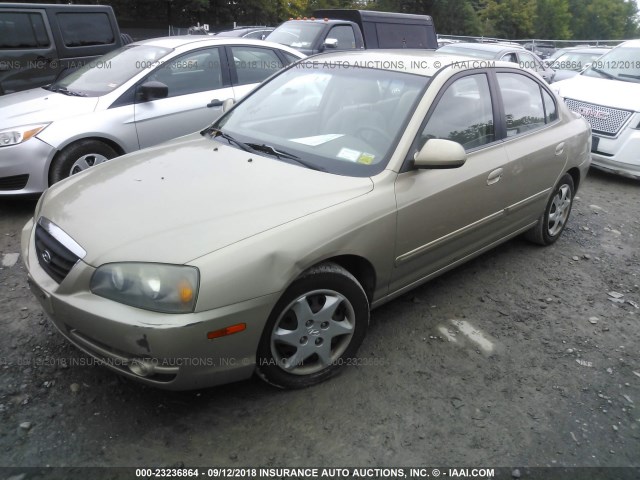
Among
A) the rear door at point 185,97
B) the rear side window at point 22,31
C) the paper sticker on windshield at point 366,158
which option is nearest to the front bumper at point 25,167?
the rear door at point 185,97

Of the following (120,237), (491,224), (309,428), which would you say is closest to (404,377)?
(309,428)

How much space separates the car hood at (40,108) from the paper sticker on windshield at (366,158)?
307 cm

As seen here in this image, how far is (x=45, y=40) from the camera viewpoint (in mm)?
7145

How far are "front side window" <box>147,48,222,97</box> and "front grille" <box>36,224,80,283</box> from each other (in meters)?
3.01

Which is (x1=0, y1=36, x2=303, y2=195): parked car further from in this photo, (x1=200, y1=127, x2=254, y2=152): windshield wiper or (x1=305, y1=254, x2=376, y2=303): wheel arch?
(x1=305, y1=254, x2=376, y2=303): wheel arch

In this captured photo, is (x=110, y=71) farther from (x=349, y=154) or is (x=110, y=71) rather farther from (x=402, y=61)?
(x=349, y=154)

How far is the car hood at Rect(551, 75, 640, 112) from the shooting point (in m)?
6.84

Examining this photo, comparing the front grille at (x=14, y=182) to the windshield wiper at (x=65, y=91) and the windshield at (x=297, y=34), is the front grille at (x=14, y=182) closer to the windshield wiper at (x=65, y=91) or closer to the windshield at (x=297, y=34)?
the windshield wiper at (x=65, y=91)

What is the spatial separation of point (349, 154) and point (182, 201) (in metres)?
0.99

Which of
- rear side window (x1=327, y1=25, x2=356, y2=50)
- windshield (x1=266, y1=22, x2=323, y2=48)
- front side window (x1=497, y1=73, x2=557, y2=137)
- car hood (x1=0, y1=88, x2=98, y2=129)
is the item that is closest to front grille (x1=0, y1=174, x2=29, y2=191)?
car hood (x1=0, y1=88, x2=98, y2=129)

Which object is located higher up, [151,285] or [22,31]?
[22,31]

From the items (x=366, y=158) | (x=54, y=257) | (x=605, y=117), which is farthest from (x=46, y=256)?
(x=605, y=117)

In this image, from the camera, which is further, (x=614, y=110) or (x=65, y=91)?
(x=614, y=110)

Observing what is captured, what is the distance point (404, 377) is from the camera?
2922mm
